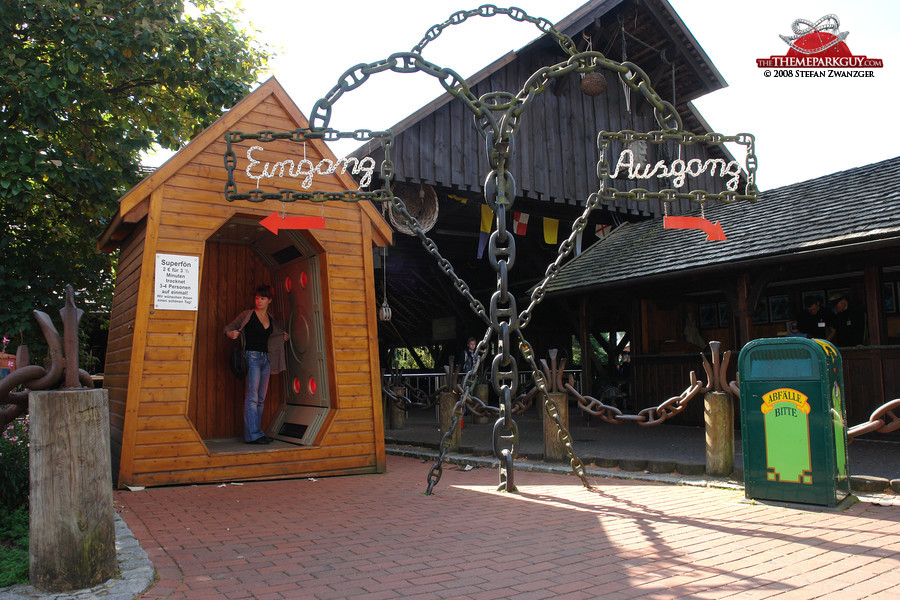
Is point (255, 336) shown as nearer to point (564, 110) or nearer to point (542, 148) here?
point (542, 148)

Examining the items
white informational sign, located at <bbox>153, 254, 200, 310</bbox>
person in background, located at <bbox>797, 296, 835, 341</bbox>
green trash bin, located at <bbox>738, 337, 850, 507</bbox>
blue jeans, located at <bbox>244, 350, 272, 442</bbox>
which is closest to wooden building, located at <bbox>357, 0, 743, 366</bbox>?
blue jeans, located at <bbox>244, 350, 272, 442</bbox>

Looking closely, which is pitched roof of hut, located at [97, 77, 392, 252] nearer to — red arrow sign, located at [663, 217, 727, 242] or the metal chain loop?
the metal chain loop

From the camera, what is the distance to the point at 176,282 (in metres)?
7.34

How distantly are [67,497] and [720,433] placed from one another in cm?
596

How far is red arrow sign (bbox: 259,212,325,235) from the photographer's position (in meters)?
6.76

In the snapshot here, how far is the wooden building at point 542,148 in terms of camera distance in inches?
546

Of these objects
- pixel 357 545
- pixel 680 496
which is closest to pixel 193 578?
pixel 357 545

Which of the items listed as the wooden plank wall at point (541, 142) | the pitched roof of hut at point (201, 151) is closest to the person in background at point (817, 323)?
the wooden plank wall at point (541, 142)

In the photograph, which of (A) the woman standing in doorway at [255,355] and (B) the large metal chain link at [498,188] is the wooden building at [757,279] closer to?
(B) the large metal chain link at [498,188]

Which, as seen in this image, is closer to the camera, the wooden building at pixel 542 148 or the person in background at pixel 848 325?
the person in background at pixel 848 325

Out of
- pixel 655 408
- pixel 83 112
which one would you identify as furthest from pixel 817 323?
pixel 83 112

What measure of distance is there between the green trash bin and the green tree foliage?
9.70m

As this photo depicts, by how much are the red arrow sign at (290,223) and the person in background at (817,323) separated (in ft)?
27.3

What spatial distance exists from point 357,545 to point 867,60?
584 inches
